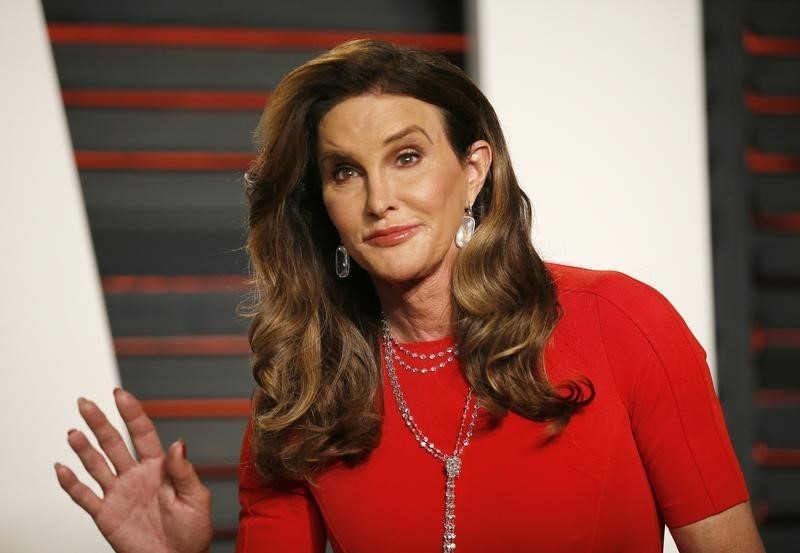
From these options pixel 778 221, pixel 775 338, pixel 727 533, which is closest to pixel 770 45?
pixel 778 221

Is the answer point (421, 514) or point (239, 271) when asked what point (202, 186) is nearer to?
point (239, 271)

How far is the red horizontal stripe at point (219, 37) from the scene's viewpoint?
2.39 meters

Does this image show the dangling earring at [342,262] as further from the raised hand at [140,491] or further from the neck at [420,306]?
the raised hand at [140,491]

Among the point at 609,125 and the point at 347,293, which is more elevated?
the point at 609,125

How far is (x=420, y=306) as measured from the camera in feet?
5.84

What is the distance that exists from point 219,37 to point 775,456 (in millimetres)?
1740

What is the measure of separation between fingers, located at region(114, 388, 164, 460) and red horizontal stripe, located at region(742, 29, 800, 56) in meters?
1.72

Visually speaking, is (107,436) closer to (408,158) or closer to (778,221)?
(408,158)

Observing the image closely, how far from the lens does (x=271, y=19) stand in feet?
8.01

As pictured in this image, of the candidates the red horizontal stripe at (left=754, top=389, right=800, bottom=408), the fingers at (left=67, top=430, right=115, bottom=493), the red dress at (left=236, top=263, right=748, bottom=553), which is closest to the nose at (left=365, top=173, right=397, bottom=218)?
the red dress at (left=236, top=263, right=748, bottom=553)

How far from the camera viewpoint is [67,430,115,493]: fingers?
1.75 meters

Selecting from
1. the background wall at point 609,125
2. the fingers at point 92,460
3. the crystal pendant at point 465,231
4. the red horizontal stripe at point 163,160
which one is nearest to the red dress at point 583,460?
the crystal pendant at point 465,231

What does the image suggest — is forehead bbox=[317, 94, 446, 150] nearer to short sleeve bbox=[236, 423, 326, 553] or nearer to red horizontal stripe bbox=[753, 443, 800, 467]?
short sleeve bbox=[236, 423, 326, 553]

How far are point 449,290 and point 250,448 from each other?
19.3 inches
